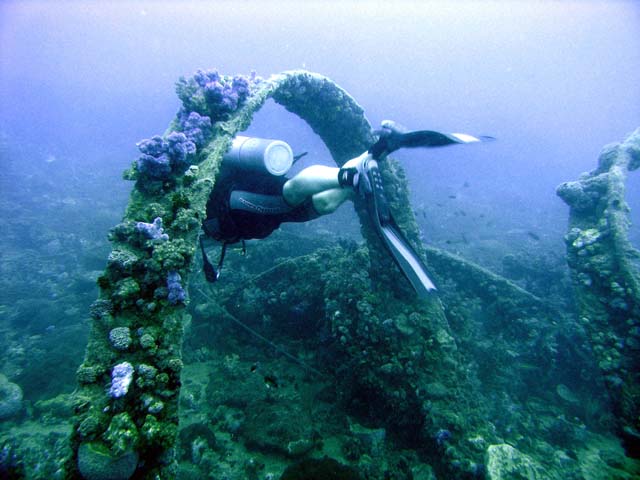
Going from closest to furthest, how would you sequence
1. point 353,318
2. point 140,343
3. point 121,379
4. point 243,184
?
point 121,379, point 140,343, point 243,184, point 353,318

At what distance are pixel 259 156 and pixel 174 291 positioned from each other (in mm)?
2285

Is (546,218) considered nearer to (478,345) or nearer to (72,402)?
(478,345)

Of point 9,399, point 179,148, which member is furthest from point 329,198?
point 9,399

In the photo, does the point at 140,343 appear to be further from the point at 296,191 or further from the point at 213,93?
the point at 213,93

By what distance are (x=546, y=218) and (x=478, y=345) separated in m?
32.2

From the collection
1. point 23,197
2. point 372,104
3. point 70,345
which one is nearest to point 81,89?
point 372,104

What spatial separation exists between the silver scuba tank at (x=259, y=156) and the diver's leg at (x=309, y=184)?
12.0 inches

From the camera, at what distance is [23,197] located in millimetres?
23281

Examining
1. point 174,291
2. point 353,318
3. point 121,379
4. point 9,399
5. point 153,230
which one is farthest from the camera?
point 9,399

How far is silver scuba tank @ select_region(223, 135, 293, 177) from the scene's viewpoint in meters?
4.24

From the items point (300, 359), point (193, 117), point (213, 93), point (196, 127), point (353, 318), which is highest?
point (213, 93)

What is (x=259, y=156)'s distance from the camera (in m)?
4.23

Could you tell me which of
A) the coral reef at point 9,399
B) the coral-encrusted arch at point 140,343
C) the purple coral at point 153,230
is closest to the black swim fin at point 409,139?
the coral-encrusted arch at point 140,343

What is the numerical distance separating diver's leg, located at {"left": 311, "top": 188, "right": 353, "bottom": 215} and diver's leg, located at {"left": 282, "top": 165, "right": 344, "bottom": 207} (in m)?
0.07
